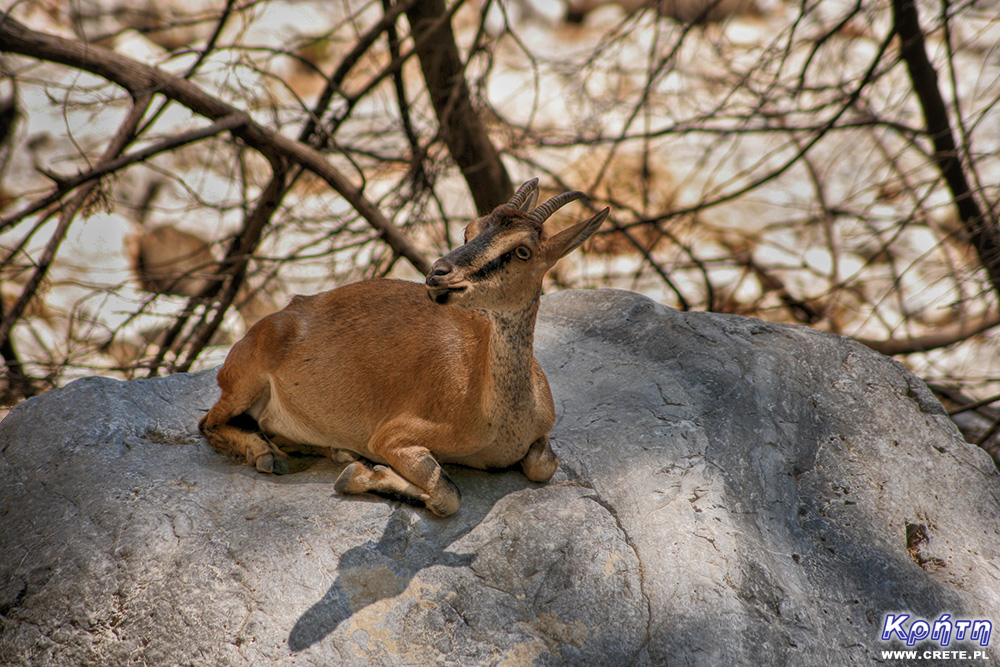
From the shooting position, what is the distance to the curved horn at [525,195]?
9.93ft

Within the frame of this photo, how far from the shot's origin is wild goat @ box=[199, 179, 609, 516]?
2.74 metres

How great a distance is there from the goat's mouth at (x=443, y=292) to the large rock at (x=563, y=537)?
3.08 ft

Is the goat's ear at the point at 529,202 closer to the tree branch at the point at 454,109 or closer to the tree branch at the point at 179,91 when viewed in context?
the tree branch at the point at 179,91

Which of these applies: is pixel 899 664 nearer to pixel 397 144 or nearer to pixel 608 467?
pixel 608 467

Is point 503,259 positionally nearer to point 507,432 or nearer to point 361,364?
point 507,432

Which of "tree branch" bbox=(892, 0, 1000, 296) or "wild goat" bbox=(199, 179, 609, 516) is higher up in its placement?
"tree branch" bbox=(892, 0, 1000, 296)

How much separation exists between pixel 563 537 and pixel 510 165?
6503 mm

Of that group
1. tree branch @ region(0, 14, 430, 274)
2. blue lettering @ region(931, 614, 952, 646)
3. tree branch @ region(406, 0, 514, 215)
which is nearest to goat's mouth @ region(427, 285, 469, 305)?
blue lettering @ region(931, 614, 952, 646)

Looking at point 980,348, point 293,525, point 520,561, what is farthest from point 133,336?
point 980,348

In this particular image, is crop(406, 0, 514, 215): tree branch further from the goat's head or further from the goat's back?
the goat's head

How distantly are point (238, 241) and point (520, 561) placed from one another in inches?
153

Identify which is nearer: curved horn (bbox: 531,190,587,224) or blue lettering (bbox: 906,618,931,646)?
curved horn (bbox: 531,190,587,224)

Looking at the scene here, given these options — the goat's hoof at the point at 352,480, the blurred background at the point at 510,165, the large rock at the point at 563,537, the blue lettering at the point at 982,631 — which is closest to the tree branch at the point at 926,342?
the blurred background at the point at 510,165

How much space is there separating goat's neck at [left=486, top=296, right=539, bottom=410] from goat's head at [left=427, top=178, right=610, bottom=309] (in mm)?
85
